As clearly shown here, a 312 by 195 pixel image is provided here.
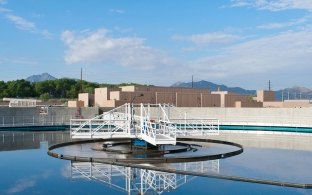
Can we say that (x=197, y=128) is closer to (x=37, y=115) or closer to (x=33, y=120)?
(x=37, y=115)

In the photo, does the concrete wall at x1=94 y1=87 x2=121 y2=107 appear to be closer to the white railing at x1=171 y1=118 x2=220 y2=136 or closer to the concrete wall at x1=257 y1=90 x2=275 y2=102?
the white railing at x1=171 y1=118 x2=220 y2=136

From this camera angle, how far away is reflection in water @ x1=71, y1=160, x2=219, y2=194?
9.37m

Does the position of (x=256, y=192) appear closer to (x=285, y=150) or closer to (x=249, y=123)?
(x=285, y=150)

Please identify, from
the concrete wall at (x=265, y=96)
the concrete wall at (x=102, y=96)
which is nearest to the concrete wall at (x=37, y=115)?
the concrete wall at (x=102, y=96)

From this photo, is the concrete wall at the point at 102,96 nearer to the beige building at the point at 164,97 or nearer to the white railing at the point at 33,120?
the beige building at the point at 164,97

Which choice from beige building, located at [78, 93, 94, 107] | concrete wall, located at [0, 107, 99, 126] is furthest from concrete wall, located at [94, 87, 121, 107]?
concrete wall, located at [0, 107, 99, 126]

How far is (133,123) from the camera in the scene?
16.0 metres

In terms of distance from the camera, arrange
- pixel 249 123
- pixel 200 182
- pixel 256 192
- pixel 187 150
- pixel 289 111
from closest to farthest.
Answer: pixel 256 192 → pixel 200 182 → pixel 187 150 → pixel 289 111 → pixel 249 123

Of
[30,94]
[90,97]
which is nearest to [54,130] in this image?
[90,97]

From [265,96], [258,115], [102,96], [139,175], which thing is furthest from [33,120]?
[265,96]

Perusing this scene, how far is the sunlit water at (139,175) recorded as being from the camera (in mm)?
9070

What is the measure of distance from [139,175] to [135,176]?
160 millimetres

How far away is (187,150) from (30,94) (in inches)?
2383

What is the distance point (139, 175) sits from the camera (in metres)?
10.6
